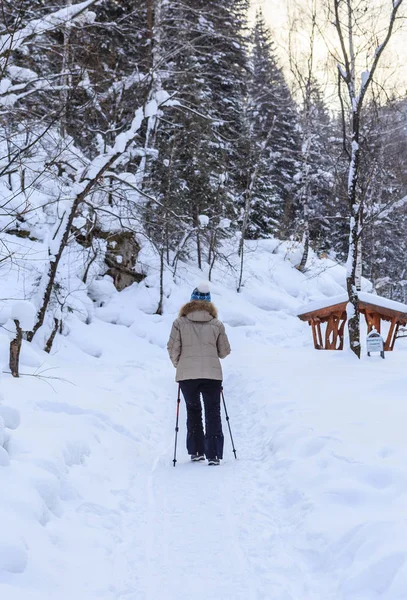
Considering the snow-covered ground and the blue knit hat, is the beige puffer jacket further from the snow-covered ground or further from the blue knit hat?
the snow-covered ground

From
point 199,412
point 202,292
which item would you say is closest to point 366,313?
point 202,292

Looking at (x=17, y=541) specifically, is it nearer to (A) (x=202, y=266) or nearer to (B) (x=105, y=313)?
(B) (x=105, y=313)

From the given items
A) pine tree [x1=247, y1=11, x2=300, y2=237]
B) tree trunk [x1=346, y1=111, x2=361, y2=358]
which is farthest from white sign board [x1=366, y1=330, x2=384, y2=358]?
pine tree [x1=247, y1=11, x2=300, y2=237]

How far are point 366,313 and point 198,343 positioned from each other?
9.00 meters

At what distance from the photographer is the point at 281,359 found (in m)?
13.1

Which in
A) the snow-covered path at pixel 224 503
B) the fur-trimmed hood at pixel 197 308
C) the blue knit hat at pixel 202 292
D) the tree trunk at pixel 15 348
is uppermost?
the blue knit hat at pixel 202 292

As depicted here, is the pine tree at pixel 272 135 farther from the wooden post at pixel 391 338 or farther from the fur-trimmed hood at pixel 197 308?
the fur-trimmed hood at pixel 197 308

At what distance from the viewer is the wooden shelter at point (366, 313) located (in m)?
13.2

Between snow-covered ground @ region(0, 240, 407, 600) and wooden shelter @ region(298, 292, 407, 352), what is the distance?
13.7ft

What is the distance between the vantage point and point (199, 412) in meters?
6.12

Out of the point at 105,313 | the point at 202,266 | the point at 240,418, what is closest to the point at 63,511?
the point at 240,418

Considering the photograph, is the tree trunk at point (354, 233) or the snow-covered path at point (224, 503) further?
the tree trunk at point (354, 233)

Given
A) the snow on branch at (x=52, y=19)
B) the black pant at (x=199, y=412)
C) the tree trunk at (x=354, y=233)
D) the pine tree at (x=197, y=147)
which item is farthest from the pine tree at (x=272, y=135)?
the black pant at (x=199, y=412)

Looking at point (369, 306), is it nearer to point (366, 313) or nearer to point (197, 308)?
point (366, 313)
